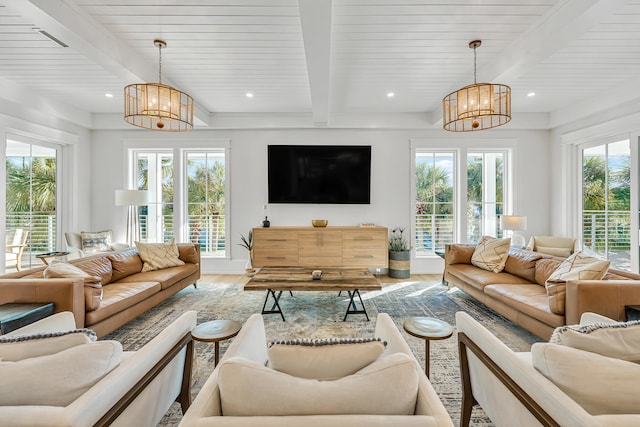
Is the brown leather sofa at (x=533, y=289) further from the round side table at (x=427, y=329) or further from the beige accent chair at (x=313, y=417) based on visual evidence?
the beige accent chair at (x=313, y=417)

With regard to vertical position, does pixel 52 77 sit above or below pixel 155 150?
above

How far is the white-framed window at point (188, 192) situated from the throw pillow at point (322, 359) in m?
4.57

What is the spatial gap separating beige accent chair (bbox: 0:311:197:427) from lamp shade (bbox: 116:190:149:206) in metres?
3.29

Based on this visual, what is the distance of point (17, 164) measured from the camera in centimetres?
397

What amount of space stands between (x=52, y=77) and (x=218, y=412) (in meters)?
4.64

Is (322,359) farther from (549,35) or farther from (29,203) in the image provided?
(29,203)

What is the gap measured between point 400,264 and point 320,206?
68.6 inches

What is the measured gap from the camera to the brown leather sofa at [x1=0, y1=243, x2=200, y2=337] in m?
2.19

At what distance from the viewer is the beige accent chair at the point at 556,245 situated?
4074mm

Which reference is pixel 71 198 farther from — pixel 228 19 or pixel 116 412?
pixel 116 412

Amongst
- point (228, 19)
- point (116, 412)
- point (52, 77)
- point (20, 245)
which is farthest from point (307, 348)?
point (20, 245)

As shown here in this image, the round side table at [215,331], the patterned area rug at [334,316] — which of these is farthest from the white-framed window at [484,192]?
the round side table at [215,331]

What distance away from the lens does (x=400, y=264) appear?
4812mm

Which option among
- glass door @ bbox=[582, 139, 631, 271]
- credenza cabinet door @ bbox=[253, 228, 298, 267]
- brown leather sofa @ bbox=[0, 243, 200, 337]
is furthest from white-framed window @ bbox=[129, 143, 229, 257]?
glass door @ bbox=[582, 139, 631, 271]
